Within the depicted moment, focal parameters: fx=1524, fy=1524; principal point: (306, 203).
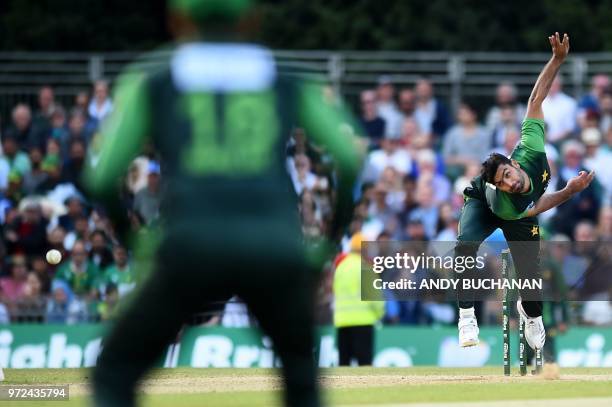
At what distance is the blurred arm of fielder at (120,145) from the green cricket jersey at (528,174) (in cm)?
730

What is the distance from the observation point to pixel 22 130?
2292 centimetres

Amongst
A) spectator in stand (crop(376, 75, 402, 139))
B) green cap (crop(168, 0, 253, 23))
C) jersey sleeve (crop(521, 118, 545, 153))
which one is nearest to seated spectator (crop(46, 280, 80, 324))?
spectator in stand (crop(376, 75, 402, 139))

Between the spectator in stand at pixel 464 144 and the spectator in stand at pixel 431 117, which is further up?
the spectator in stand at pixel 431 117

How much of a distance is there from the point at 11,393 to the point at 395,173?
31.4 feet

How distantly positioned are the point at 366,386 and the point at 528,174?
7.65 ft

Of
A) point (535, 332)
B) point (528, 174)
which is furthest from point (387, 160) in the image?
point (528, 174)

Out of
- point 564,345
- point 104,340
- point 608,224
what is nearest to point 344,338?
point 564,345

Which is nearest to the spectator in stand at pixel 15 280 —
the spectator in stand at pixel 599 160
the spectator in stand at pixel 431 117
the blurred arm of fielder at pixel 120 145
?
the spectator in stand at pixel 431 117

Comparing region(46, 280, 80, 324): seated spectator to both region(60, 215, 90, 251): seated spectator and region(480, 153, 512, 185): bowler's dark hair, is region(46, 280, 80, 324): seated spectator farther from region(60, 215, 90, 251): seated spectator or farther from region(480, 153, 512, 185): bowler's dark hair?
region(480, 153, 512, 185): bowler's dark hair

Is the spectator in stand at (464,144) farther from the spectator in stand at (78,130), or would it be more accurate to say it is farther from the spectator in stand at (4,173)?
the spectator in stand at (4,173)

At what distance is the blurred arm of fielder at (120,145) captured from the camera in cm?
631

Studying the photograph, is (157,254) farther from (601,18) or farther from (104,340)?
(601,18)

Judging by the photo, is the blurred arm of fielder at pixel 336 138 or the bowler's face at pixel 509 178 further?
the bowler's face at pixel 509 178

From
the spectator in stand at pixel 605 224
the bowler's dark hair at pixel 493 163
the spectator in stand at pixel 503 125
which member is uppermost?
the spectator in stand at pixel 503 125
